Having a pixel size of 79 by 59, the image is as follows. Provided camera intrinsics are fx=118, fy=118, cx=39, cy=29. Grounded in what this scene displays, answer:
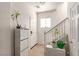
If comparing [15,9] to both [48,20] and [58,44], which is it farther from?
[48,20]

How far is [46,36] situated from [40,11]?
1.54 m

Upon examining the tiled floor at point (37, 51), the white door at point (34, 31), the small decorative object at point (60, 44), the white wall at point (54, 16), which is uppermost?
the white wall at point (54, 16)

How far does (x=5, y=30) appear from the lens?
265 centimetres

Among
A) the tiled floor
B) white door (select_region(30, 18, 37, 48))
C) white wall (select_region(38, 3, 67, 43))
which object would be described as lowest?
the tiled floor

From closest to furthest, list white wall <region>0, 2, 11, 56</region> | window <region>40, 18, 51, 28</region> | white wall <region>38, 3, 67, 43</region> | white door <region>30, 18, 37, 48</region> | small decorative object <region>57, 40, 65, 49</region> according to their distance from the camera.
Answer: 1. white wall <region>0, 2, 11, 56</region>
2. small decorative object <region>57, 40, 65, 49</region>
3. white wall <region>38, 3, 67, 43</region>
4. white door <region>30, 18, 37, 48</region>
5. window <region>40, 18, 51, 28</region>

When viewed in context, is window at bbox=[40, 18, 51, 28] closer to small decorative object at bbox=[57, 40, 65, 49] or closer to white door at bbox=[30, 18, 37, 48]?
white door at bbox=[30, 18, 37, 48]

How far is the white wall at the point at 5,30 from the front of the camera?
2517mm

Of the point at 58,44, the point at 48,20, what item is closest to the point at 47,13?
the point at 48,20

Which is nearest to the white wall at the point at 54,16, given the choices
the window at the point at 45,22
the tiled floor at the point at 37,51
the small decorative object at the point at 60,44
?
the window at the point at 45,22

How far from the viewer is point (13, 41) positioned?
2.95 meters

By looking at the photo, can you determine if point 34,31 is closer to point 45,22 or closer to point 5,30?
point 45,22

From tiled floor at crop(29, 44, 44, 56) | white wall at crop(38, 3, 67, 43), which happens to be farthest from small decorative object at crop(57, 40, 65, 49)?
white wall at crop(38, 3, 67, 43)

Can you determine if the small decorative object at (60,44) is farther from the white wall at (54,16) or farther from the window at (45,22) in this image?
the window at (45,22)

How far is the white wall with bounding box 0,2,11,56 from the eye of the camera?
8.26 ft
